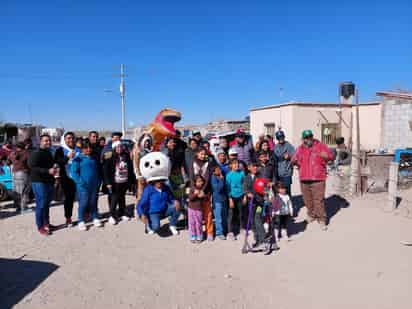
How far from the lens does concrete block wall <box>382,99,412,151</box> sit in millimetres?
12047

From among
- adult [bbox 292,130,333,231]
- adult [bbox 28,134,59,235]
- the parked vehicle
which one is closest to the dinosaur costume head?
adult [bbox 28,134,59,235]

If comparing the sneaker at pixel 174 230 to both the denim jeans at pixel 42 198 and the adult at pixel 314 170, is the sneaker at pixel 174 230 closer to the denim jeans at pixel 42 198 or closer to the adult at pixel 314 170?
the denim jeans at pixel 42 198

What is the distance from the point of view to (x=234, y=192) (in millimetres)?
4742

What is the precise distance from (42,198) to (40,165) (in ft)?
1.81

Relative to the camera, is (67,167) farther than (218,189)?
Yes

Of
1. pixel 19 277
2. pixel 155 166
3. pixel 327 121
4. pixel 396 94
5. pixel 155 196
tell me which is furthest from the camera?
pixel 327 121

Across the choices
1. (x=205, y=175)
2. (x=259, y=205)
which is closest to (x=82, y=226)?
(x=205, y=175)

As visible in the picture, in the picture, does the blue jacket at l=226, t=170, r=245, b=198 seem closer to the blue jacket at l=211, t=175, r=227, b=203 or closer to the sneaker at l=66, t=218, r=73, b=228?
the blue jacket at l=211, t=175, r=227, b=203

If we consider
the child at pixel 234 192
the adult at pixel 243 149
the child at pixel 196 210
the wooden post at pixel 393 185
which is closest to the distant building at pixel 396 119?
the wooden post at pixel 393 185

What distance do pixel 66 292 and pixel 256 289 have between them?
2079mm

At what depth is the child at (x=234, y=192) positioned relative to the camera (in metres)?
4.72

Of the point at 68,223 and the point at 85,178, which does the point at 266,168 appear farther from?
the point at 68,223

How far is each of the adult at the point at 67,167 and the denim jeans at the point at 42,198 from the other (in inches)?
17.3

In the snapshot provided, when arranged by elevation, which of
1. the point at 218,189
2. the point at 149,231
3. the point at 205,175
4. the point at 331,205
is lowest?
the point at 149,231
